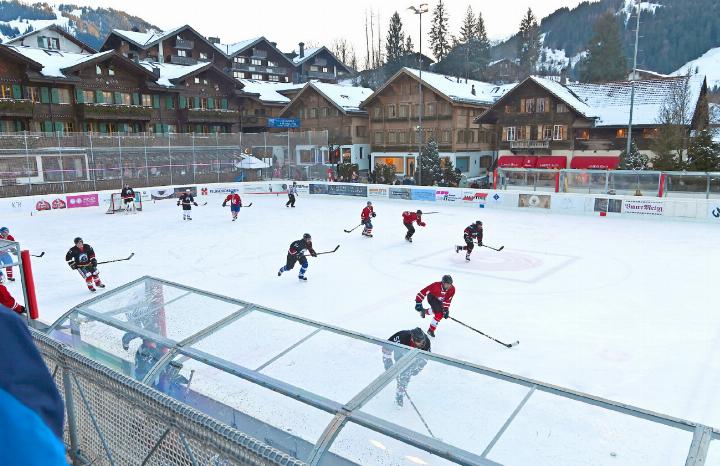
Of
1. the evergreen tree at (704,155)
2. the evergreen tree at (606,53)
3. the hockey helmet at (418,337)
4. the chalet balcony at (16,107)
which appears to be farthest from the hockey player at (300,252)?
the evergreen tree at (606,53)

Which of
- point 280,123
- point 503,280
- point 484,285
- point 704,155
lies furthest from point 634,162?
point 280,123

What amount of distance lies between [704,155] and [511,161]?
14.0 metres

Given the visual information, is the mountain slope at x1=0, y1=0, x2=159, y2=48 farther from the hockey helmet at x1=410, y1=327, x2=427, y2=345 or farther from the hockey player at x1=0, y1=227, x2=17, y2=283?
the hockey helmet at x1=410, y1=327, x2=427, y2=345

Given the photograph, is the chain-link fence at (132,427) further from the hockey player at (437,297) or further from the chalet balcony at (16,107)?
the chalet balcony at (16,107)

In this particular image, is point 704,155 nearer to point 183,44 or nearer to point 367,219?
point 367,219

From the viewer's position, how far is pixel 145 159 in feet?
102

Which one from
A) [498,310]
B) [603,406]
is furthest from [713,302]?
[603,406]

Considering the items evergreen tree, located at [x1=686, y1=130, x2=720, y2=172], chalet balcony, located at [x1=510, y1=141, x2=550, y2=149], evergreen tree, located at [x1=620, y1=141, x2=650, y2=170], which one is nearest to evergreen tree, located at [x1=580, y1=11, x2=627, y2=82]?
chalet balcony, located at [x1=510, y1=141, x2=550, y2=149]

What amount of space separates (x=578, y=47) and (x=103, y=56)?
546 ft

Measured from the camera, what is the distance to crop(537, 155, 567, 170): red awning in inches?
1528

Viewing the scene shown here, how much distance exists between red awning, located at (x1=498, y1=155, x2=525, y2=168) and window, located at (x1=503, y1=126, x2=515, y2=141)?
1446mm

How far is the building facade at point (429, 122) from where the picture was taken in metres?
42.9

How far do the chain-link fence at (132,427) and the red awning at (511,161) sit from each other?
39287mm

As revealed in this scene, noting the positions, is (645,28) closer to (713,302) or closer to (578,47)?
(578,47)
